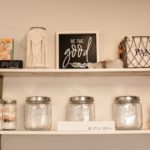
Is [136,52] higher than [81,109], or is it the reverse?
[136,52]

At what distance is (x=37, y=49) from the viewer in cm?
162

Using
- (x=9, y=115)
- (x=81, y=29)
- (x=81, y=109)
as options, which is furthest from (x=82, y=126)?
(x=81, y=29)

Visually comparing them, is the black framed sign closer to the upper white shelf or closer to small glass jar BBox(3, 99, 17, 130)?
the upper white shelf

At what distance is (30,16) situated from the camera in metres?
1.84

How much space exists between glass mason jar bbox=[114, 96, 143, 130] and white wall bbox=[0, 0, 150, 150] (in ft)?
0.46

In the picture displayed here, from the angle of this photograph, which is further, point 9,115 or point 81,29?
point 81,29

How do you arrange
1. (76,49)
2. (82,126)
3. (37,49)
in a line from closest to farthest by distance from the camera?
(82,126) < (37,49) < (76,49)

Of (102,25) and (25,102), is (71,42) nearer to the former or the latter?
(102,25)

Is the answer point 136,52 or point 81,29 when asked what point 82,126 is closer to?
point 136,52

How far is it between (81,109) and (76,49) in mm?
370

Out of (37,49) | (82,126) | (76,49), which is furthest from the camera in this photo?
(76,49)

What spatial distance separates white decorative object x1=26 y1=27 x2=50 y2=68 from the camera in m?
1.61
